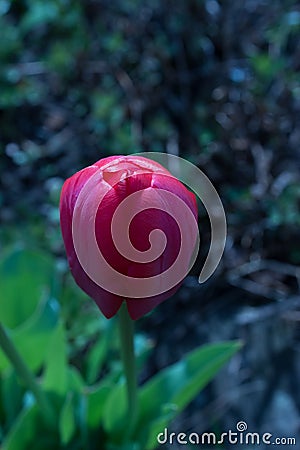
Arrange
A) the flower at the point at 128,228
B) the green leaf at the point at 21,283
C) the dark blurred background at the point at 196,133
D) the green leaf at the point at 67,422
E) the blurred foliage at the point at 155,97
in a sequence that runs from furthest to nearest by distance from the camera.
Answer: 1. the blurred foliage at the point at 155,97
2. the dark blurred background at the point at 196,133
3. the green leaf at the point at 21,283
4. the green leaf at the point at 67,422
5. the flower at the point at 128,228

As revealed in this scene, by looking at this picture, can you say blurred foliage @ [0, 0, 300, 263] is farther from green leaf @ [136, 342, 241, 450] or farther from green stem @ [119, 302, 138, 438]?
green stem @ [119, 302, 138, 438]

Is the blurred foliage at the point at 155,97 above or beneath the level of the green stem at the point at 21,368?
beneath

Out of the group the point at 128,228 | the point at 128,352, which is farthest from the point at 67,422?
the point at 128,228

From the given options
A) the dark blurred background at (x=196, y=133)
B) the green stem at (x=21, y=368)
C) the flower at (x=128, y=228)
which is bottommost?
the dark blurred background at (x=196, y=133)

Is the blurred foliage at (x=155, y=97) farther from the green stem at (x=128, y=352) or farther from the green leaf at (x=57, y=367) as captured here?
the green stem at (x=128, y=352)

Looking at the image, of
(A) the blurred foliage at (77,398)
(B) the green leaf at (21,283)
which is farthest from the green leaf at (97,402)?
(B) the green leaf at (21,283)

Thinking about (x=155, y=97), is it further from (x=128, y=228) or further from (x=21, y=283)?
(x=128, y=228)

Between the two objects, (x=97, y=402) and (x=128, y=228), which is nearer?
(x=128, y=228)

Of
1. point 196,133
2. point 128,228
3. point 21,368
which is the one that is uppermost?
point 128,228
